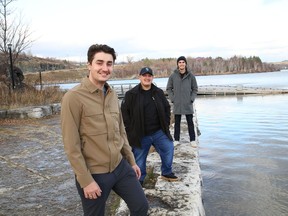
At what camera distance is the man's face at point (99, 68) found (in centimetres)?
252

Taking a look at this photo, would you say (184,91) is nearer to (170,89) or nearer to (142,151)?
(170,89)

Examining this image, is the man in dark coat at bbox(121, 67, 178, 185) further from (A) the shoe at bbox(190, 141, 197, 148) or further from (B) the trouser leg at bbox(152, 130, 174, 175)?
(A) the shoe at bbox(190, 141, 197, 148)

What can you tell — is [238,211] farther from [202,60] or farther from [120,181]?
[202,60]

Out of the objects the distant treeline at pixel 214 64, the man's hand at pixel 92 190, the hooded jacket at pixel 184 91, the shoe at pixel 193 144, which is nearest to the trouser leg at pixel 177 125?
the hooded jacket at pixel 184 91

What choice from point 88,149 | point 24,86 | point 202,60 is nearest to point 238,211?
point 88,149

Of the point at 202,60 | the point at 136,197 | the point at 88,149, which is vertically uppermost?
the point at 202,60

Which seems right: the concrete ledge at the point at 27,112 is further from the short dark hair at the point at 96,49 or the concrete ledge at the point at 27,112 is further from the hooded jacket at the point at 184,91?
the short dark hair at the point at 96,49

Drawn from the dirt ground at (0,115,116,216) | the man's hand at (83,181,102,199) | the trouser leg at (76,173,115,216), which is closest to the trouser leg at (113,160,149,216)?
the trouser leg at (76,173,115,216)

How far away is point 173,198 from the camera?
410 cm

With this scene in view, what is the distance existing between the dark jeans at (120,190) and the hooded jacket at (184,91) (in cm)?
428

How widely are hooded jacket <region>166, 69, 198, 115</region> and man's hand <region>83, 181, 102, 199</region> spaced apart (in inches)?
186

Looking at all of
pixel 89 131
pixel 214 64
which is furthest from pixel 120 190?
pixel 214 64

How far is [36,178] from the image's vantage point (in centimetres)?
548

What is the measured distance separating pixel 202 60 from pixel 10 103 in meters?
150
